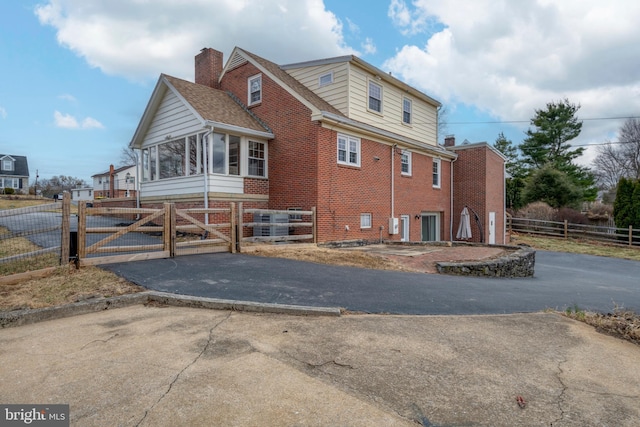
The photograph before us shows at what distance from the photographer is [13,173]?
182ft

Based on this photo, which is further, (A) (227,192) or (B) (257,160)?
(B) (257,160)

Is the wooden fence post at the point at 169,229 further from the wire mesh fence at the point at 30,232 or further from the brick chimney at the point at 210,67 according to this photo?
the brick chimney at the point at 210,67

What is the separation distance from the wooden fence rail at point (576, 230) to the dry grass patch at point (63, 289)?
27469 mm

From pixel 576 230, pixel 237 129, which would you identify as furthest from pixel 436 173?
pixel 576 230

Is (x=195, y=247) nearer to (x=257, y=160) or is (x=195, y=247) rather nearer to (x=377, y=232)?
(x=257, y=160)

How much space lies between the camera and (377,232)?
16.0 meters

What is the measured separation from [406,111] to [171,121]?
11.3m

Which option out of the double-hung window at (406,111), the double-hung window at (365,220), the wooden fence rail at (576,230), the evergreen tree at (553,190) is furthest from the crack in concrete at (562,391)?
the evergreen tree at (553,190)

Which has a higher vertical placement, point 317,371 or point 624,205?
point 624,205

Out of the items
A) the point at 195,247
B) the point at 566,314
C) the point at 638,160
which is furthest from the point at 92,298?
the point at 638,160

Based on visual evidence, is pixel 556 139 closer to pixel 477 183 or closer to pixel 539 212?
pixel 539 212

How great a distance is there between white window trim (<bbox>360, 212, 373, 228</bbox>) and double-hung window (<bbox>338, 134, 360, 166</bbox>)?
215 cm

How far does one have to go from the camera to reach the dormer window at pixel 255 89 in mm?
15562

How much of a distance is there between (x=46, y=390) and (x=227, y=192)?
10625 mm
